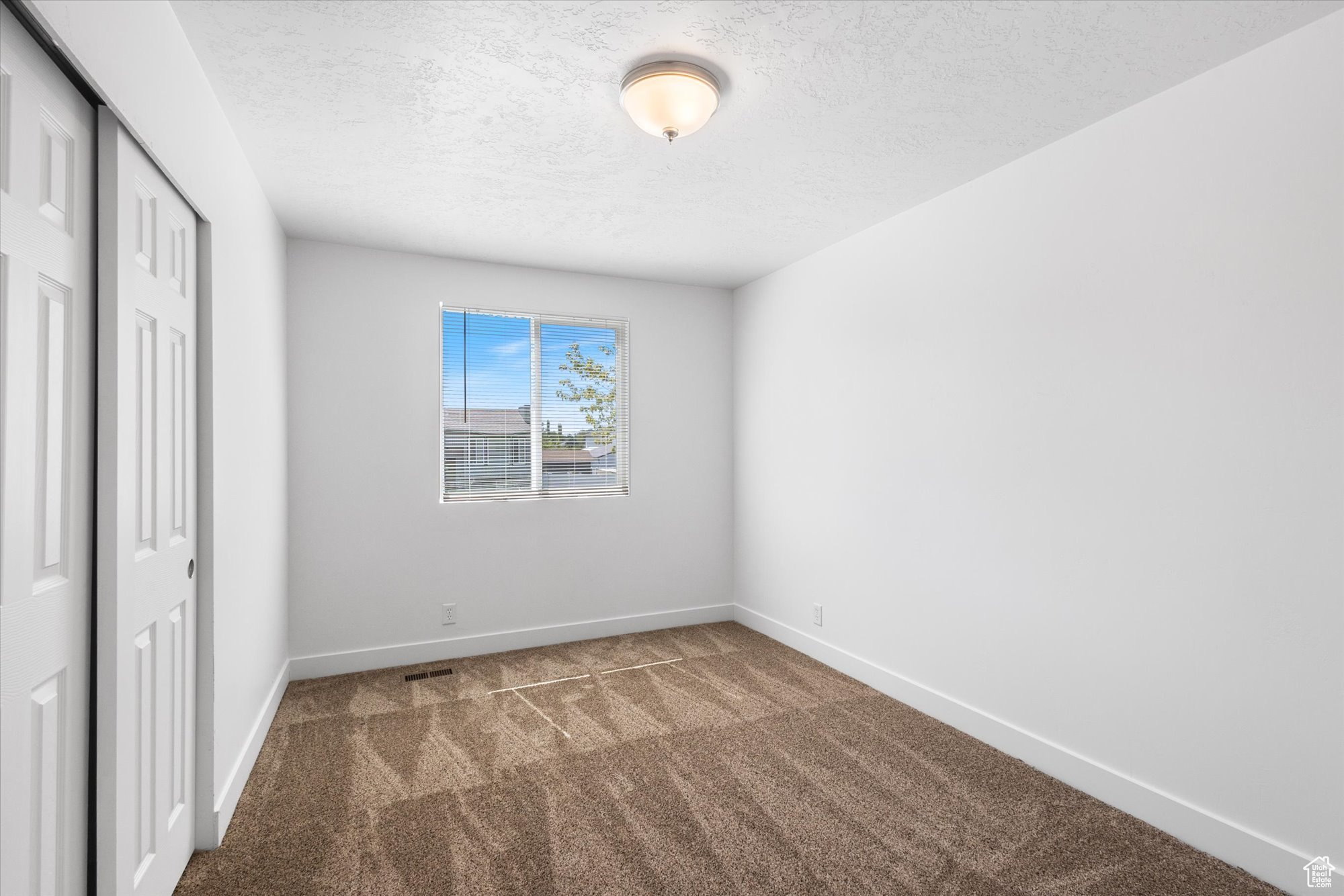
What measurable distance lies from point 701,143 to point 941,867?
109 inches

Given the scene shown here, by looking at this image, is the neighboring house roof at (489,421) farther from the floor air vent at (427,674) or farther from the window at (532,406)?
the floor air vent at (427,674)

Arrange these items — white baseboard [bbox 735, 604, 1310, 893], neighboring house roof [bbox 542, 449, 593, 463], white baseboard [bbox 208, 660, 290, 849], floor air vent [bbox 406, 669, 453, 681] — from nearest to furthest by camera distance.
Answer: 1. white baseboard [bbox 735, 604, 1310, 893]
2. white baseboard [bbox 208, 660, 290, 849]
3. floor air vent [bbox 406, 669, 453, 681]
4. neighboring house roof [bbox 542, 449, 593, 463]

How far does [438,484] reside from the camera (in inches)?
164

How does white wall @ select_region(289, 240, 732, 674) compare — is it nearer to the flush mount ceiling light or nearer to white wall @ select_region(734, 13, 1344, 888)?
white wall @ select_region(734, 13, 1344, 888)

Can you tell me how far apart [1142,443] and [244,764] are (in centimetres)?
367

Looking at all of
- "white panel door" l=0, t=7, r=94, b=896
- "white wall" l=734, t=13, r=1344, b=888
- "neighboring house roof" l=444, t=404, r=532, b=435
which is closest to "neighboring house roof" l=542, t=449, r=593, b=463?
"neighboring house roof" l=444, t=404, r=532, b=435

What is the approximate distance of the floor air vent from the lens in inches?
151

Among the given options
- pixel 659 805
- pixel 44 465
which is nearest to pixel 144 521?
pixel 44 465

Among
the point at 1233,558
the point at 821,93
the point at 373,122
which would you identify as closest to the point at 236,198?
the point at 373,122

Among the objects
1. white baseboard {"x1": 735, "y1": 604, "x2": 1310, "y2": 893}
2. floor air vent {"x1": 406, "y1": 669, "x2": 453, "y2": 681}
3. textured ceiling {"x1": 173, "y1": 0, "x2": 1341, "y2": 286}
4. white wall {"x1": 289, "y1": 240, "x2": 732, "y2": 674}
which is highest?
textured ceiling {"x1": 173, "y1": 0, "x2": 1341, "y2": 286}

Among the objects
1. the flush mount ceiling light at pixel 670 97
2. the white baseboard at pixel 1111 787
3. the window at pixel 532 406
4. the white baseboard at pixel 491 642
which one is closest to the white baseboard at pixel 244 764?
the white baseboard at pixel 491 642

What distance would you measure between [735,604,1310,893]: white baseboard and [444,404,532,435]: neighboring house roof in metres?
2.57

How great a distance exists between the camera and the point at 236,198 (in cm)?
260

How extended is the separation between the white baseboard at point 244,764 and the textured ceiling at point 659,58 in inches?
96.0
